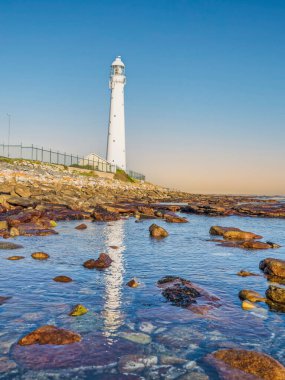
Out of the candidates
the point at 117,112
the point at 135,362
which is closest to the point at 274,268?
the point at 135,362

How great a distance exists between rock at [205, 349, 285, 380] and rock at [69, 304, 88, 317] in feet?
6.07

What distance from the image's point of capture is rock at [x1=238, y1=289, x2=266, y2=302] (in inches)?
232

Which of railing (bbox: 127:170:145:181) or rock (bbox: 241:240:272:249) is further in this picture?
railing (bbox: 127:170:145:181)

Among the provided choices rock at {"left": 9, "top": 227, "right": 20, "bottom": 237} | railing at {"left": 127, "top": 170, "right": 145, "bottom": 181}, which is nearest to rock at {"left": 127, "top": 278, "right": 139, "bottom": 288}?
rock at {"left": 9, "top": 227, "right": 20, "bottom": 237}

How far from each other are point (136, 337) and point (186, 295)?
177cm

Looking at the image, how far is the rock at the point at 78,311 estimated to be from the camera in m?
4.97

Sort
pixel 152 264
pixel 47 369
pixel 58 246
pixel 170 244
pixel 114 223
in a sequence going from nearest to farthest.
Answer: pixel 47 369
pixel 152 264
pixel 58 246
pixel 170 244
pixel 114 223

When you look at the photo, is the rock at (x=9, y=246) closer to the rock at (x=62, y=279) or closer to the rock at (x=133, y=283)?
the rock at (x=62, y=279)

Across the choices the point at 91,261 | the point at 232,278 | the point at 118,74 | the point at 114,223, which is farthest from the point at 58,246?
the point at 118,74

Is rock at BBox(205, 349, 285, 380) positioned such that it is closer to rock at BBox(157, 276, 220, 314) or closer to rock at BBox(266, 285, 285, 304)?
rock at BBox(157, 276, 220, 314)

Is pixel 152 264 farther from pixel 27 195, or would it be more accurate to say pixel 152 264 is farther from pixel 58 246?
pixel 27 195

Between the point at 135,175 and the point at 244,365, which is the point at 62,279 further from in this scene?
the point at 135,175

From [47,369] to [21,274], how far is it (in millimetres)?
3700

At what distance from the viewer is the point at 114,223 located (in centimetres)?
1684
